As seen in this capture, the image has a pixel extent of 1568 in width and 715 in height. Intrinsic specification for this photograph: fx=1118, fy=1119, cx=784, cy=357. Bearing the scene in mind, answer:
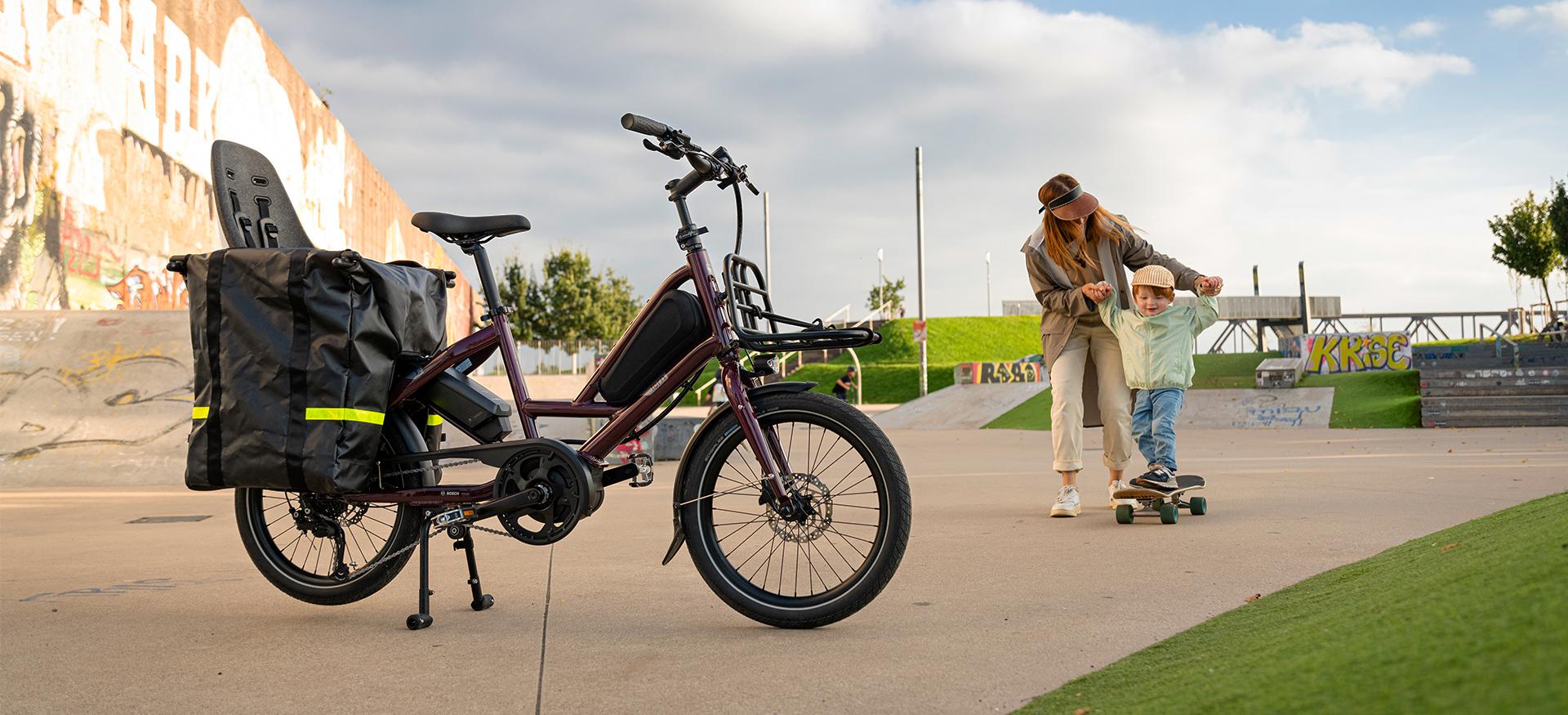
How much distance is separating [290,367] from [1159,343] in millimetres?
4317

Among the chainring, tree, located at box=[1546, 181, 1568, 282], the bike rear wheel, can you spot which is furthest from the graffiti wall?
tree, located at box=[1546, 181, 1568, 282]

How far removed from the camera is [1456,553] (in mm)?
3201

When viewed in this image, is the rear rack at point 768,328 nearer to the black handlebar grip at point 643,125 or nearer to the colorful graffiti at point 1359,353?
the black handlebar grip at point 643,125

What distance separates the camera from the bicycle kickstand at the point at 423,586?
3656 mm

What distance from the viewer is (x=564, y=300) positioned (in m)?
72.2

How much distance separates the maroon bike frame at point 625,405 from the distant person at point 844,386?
20405 millimetres

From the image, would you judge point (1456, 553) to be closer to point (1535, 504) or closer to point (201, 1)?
point (1535, 504)

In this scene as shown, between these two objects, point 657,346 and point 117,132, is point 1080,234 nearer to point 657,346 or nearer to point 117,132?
point 657,346

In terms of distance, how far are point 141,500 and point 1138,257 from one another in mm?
7522

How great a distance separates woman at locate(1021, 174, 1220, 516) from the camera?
20.5 feet

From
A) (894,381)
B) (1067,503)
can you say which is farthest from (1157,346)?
(894,381)

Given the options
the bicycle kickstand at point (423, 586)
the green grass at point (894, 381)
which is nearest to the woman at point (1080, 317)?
the bicycle kickstand at point (423, 586)

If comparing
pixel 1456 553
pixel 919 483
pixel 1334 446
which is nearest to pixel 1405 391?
A: pixel 1334 446

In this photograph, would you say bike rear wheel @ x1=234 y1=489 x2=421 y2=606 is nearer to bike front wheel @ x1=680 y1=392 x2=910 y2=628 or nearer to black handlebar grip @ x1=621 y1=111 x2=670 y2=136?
bike front wheel @ x1=680 y1=392 x2=910 y2=628
